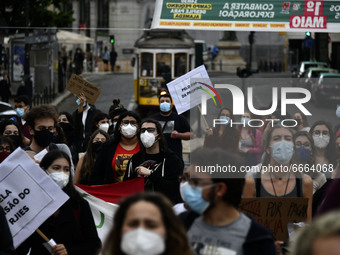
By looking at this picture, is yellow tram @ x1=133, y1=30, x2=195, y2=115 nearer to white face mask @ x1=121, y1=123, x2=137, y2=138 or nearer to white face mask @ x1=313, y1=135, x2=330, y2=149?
white face mask @ x1=313, y1=135, x2=330, y2=149

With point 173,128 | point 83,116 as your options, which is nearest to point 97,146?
point 173,128

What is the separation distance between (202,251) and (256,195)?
170 cm

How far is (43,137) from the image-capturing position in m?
7.83

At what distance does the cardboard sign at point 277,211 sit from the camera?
5.71 metres

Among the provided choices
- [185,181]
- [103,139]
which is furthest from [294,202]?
[103,139]

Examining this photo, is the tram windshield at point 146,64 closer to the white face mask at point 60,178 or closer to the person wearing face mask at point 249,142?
the person wearing face mask at point 249,142

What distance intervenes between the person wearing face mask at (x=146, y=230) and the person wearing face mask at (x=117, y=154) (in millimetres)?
4114

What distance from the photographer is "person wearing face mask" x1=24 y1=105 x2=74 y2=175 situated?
7.79 m

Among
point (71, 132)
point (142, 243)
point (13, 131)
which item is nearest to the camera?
point (142, 243)

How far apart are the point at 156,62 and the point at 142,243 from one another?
2642 centimetres

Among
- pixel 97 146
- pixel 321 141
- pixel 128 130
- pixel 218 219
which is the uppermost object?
pixel 218 219

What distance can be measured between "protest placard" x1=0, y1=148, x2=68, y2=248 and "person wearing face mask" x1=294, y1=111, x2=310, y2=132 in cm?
342

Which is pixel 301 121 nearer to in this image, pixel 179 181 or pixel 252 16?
pixel 179 181

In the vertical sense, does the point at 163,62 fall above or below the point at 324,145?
below
